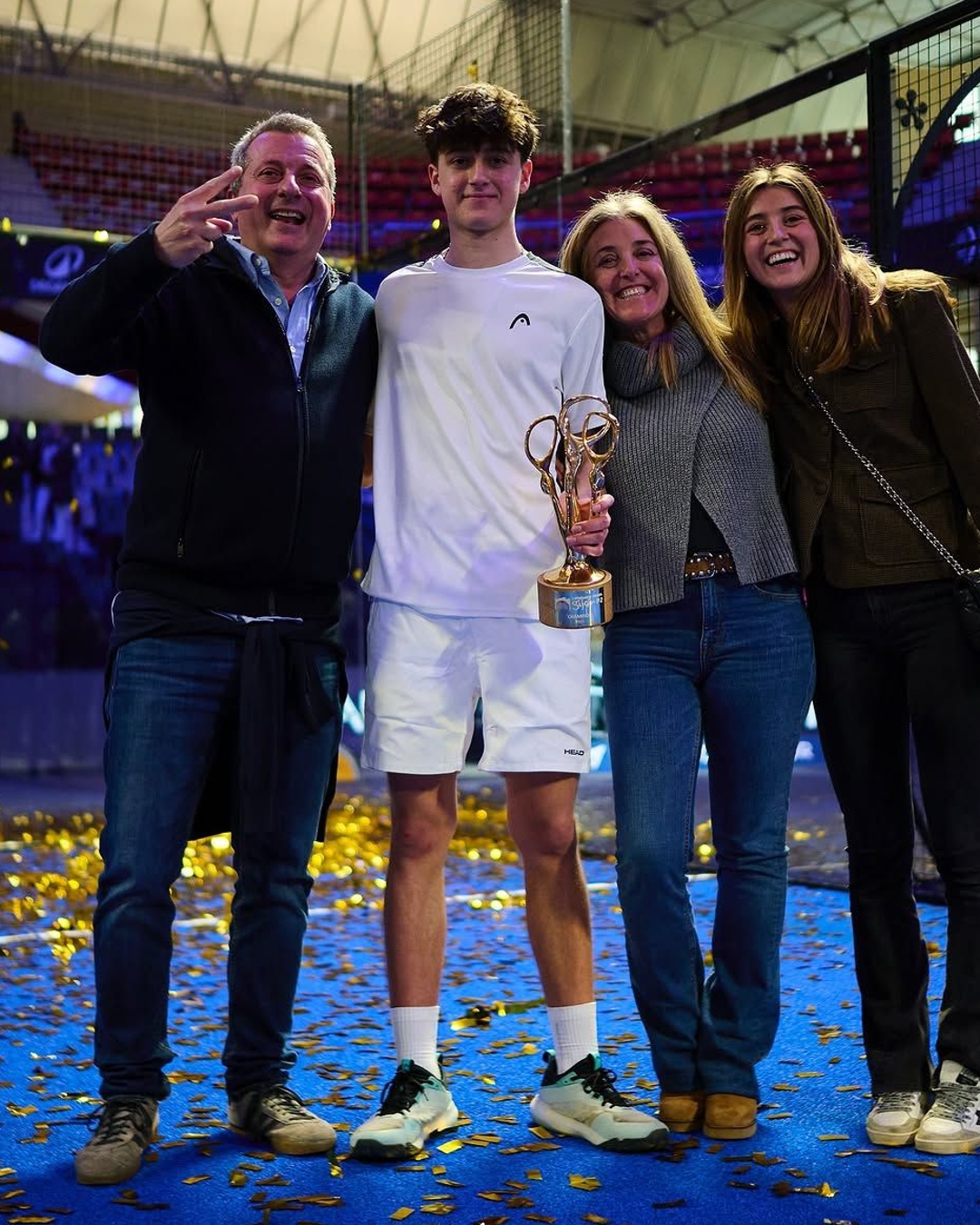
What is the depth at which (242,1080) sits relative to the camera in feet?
8.02

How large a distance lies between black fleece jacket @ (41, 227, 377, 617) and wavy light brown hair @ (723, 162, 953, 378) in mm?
717

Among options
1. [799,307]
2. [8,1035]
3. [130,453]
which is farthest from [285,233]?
[130,453]

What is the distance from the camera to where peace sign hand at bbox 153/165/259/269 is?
2.15 meters

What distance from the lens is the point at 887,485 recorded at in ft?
7.81

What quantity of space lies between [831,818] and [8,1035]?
3697 millimetres

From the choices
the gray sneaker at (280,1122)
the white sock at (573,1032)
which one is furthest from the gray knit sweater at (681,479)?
the gray sneaker at (280,1122)

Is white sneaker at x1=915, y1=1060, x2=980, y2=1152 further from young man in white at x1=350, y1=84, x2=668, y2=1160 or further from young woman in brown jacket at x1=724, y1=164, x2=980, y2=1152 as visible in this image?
young man in white at x1=350, y1=84, x2=668, y2=1160

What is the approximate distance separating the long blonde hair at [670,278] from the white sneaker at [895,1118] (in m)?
1.21

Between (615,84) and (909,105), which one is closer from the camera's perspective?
(909,105)

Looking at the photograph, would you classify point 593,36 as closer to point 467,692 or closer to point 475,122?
point 475,122

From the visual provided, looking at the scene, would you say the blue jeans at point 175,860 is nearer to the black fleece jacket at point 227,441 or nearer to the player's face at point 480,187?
the black fleece jacket at point 227,441

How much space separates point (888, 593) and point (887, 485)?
180mm

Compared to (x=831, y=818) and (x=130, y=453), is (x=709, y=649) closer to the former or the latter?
(x=831, y=818)

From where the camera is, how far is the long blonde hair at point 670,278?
8.14 ft
